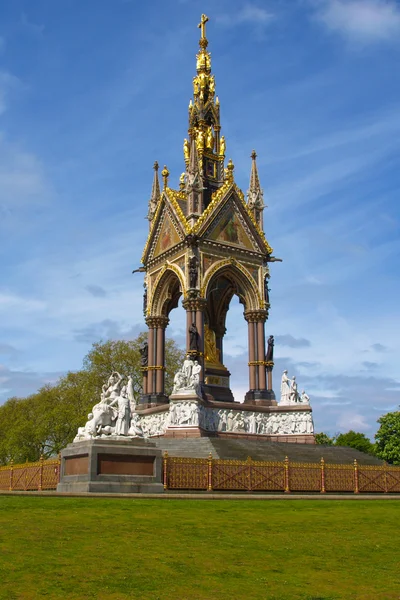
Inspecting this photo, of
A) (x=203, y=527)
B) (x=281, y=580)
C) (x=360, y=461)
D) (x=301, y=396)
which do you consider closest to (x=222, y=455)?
(x=360, y=461)

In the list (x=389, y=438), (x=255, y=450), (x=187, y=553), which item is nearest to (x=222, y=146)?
(x=255, y=450)

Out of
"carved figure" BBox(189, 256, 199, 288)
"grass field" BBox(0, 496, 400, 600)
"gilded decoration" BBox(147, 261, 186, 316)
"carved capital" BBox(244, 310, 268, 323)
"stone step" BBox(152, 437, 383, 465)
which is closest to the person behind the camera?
"grass field" BBox(0, 496, 400, 600)

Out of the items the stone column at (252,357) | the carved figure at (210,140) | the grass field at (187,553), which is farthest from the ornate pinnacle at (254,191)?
the grass field at (187,553)

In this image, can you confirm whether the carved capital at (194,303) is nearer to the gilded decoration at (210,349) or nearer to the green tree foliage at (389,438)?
the gilded decoration at (210,349)

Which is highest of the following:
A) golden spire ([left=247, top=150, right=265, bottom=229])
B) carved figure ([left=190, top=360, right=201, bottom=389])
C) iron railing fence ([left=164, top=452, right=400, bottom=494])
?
golden spire ([left=247, top=150, right=265, bottom=229])

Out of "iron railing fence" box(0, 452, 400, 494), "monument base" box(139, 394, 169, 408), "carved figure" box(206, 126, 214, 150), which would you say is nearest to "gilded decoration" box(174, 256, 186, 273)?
"monument base" box(139, 394, 169, 408)

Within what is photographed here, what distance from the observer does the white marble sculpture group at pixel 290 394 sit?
3734cm

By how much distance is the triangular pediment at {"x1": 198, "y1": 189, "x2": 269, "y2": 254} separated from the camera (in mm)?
38969

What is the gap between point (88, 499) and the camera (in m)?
15.9

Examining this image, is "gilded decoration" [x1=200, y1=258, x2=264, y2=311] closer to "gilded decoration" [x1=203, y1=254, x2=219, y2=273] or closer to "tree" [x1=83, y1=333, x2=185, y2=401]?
"gilded decoration" [x1=203, y1=254, x2=219, y2=273]

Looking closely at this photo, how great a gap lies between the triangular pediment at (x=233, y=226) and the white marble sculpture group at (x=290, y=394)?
814 cm

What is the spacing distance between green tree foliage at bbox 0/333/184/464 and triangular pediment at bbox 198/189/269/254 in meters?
18.4

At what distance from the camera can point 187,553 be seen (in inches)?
386

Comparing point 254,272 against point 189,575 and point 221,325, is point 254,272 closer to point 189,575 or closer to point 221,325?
point 221,325
